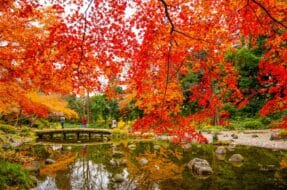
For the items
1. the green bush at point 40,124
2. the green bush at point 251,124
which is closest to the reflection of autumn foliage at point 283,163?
the green bush at point 251,124

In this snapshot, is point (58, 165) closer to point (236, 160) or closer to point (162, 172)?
point (162, 172)

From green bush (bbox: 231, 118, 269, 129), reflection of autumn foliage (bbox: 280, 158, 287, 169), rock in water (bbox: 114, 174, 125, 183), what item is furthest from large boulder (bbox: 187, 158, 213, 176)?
green bush (bbox: 231, 118, 269, 129)

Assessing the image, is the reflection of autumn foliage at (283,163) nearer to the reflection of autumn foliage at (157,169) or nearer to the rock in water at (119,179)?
the reflection of autumn foliage at (157,169)

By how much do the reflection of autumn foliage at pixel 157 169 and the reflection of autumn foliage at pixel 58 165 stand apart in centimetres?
253

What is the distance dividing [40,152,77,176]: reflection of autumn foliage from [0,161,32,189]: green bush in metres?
2.78

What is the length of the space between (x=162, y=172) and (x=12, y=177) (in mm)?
4802

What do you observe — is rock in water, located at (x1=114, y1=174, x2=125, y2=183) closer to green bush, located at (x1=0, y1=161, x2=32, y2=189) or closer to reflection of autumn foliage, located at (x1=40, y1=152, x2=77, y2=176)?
reflection of autumn foliage, located at (x1=40, y1=152, x2=77, y2=176)

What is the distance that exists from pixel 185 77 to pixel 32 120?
15.2m

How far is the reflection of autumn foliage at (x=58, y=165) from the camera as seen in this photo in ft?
35.0

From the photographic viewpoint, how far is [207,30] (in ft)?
37.2

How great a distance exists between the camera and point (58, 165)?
12102 mm

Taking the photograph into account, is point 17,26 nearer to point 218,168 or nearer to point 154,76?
point 154,76

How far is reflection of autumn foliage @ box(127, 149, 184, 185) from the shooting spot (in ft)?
31.0

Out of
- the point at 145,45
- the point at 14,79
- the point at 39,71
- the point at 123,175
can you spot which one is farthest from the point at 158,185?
the point at 14,79
